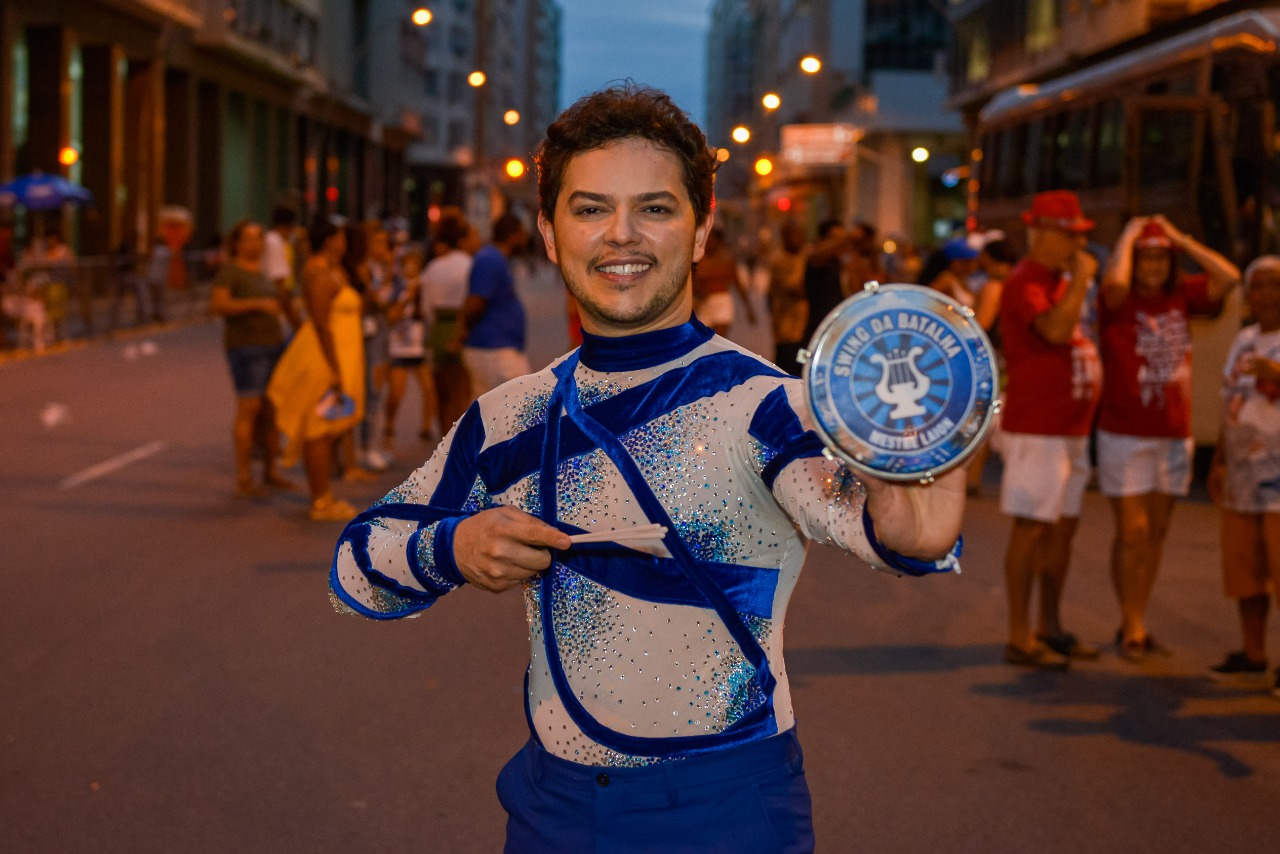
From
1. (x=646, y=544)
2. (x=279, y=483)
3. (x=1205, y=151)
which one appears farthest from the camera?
(x=1205, y=151)

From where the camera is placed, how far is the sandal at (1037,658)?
7570mm

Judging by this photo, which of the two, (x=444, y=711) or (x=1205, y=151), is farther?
(x=1205, y=151)

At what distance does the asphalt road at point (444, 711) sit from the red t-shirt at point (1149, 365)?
42.9 inches

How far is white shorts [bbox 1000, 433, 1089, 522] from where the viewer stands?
752cm

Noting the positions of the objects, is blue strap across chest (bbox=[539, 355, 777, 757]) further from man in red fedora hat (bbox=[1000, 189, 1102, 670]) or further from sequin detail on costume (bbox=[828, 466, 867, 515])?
man in red fedora hat (bbox=[1000, 189, 1102, 670])

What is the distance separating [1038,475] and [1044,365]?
482 mm

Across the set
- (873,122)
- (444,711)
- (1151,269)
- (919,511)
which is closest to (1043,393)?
(1151,269)

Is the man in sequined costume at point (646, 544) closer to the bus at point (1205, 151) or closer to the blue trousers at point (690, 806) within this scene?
the blue trousers at point (690, 806)

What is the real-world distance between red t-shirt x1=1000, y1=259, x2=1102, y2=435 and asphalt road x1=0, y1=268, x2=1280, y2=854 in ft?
3.65

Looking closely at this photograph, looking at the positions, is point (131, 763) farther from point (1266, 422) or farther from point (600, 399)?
point (1266, 422)

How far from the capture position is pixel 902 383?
6.68ft

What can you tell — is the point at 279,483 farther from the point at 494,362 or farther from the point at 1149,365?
the point at 1149,365

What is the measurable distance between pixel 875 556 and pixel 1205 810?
3.88 meters

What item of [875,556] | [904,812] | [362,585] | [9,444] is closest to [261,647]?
[904,812]
